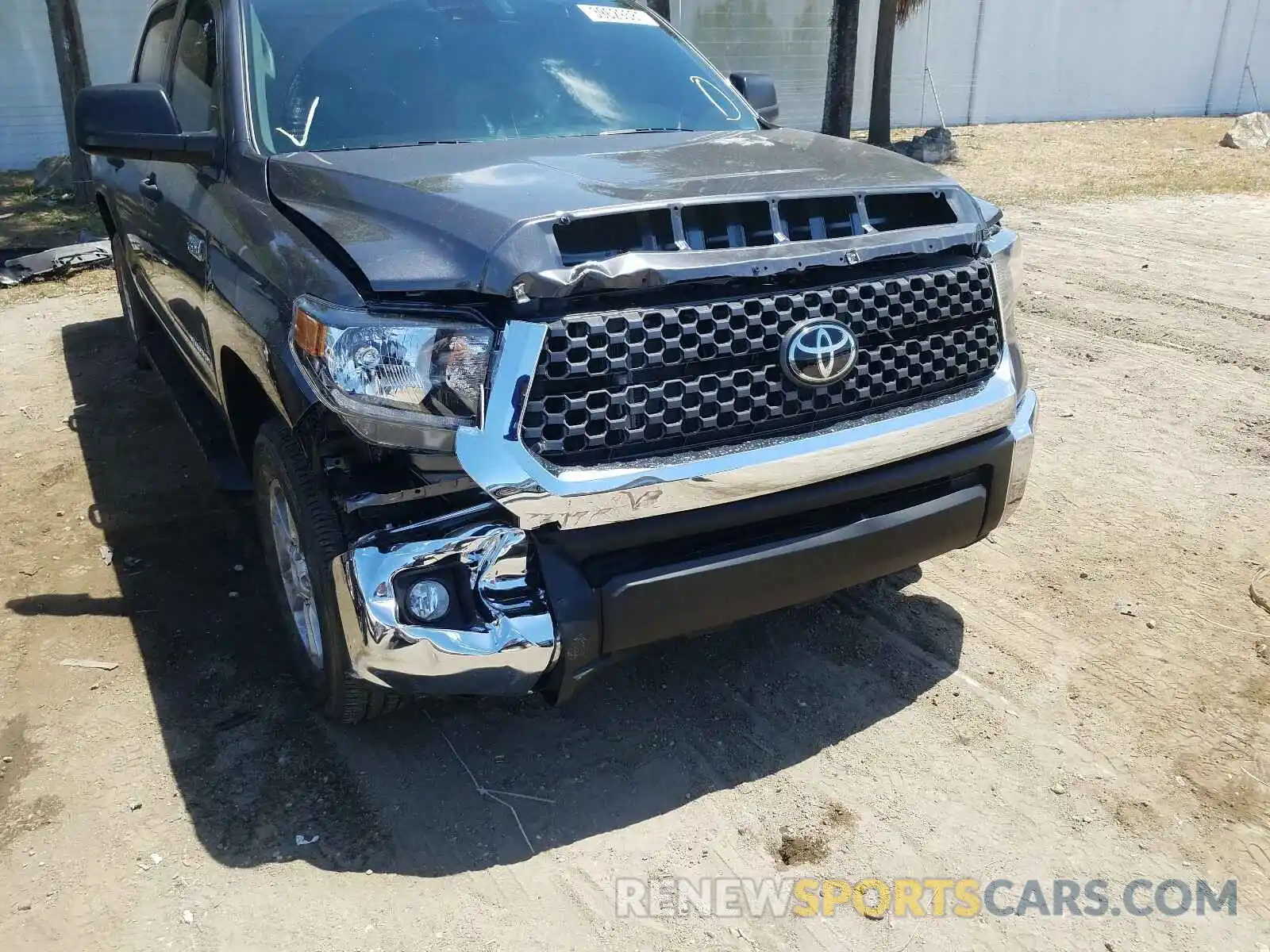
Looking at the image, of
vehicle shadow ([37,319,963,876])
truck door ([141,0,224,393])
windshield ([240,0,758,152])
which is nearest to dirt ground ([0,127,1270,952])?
vehicle shadow ([37,319,963,876])

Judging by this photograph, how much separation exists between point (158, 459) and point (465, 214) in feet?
10.9

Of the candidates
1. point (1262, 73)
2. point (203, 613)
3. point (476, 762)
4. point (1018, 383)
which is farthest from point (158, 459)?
point (1262, 73)

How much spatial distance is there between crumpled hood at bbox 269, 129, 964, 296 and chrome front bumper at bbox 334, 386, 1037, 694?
1.54 ft

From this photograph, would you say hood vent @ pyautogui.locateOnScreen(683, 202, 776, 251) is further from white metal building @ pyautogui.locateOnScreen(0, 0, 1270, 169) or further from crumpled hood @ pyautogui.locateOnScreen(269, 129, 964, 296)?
white metal building @ pyautogui.locateOnScreen(0, 0, 1270, 169)

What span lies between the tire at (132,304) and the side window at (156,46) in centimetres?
93

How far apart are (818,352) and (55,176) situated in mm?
13901

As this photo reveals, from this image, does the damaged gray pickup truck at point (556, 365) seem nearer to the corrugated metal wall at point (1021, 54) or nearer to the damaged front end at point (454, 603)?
the damaged front end at point (454, 603)

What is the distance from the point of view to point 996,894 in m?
2.51

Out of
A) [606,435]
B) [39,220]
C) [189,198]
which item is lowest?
[39,220]

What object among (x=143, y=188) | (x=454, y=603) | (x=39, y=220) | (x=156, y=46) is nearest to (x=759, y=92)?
(x=143, y=188)

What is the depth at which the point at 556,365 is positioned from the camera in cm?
239

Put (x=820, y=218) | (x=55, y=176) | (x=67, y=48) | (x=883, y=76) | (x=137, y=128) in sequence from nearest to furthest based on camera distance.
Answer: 1. (x=820, y=218)
2. (x=137, y=128)
3. (x=67, y=48)
4. (x=55, y=176)
5. (x=883, y=76)

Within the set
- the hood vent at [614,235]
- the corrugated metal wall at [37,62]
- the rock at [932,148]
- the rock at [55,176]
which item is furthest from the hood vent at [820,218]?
the corrugated metal wall at [37,62]

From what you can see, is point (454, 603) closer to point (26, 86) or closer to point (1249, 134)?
point (26, 86)
